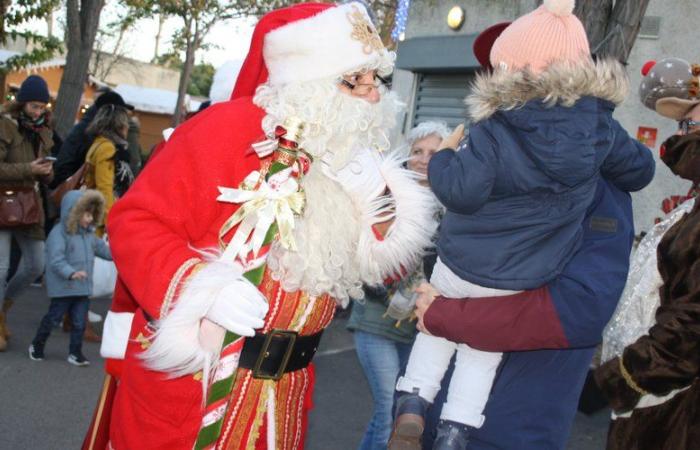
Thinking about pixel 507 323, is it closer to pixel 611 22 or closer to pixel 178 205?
pixel 178 205

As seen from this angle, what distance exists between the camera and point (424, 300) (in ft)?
8.03

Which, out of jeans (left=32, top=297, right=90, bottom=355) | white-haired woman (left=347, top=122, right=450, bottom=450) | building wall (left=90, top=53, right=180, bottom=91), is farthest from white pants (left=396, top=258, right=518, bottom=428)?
building wall (left=90, top=53, right=180, bottom=91)

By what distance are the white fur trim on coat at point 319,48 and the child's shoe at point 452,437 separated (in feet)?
3.69

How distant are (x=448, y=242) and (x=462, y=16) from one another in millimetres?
9149

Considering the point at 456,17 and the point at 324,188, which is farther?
the point at 456,17

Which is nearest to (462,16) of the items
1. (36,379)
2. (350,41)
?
(36,379)

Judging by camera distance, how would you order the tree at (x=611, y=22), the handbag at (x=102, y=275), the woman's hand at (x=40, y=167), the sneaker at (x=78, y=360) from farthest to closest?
the handbag at (x=102, y=275), the sneaker at (x=78, y=360), the woman's hand at (x=40, y=167), the tree at (x=611, y=22)

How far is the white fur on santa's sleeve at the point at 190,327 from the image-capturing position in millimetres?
2066

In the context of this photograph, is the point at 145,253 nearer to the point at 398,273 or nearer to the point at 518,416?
the point at 398,273

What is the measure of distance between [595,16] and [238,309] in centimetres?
375

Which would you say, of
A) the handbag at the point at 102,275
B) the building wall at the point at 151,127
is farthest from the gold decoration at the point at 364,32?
the building wall at the point at 151,127

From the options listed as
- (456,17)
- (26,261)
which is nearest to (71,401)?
(26,261)

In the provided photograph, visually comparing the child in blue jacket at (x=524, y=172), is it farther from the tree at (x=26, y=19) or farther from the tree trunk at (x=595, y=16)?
the tree at (x=26, y=19)

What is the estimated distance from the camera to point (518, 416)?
225 centimetres
